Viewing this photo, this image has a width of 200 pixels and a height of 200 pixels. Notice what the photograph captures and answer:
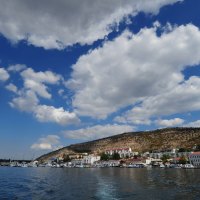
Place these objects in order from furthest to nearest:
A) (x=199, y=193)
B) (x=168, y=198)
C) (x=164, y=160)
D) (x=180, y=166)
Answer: (x=164, y=160)
(x=180, y=166)
(x=199, y=193)
(x=168, y=198)

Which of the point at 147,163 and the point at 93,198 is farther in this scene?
the point at 147,163

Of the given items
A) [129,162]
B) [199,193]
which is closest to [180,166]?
[129,162]

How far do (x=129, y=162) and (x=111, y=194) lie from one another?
487ft

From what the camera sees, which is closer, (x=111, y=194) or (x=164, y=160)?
(x=111, y=194)

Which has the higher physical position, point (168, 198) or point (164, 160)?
point (164, 160)

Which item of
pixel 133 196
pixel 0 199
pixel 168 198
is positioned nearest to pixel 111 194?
pixel 133 196

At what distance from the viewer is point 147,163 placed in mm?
183625

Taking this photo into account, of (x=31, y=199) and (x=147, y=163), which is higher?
(x=147, y=163)

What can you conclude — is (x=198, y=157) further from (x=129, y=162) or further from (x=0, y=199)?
(x=0, y=199)

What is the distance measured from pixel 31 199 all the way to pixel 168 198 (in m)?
19.3

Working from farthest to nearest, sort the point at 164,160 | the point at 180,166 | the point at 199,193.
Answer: the point at 164,160
the point at 180,166
the point at 199,193

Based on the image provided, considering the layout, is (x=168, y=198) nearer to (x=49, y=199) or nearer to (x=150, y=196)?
(x=150, y=196)

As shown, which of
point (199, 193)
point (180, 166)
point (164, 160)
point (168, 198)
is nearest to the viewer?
point (168, 198)

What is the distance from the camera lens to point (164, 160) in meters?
183
